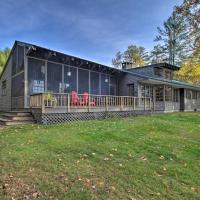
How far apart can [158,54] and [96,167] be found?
115ft

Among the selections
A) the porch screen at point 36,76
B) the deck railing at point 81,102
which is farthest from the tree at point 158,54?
the porch screen at point 36,76

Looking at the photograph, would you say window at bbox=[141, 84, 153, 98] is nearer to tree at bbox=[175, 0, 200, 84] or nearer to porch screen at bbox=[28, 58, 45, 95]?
tree at bbox=[175, 0, 200, 84]

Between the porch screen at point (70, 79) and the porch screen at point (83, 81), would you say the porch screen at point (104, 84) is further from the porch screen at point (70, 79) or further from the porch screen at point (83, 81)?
the porch screen at point (70, 79)

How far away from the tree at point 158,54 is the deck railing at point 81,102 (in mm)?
22906

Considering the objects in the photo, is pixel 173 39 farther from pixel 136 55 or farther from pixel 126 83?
pixel 126 83

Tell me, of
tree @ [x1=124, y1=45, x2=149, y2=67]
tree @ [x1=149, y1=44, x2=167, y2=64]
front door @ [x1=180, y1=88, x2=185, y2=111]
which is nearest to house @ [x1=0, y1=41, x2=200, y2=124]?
front door @ [x1=180, y1=88, x2=185, y2=111]

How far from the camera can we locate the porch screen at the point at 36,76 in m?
12.3

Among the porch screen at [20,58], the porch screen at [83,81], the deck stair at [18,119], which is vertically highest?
the porch screen at [20,58]

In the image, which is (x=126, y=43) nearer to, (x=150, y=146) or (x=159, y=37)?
(x=159, y=37)

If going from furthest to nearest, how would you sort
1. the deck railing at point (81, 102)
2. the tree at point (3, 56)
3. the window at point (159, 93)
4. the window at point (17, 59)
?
the tree at point (3, 56), the window at point (159, 93), the window at point (17, 59), the deck railing at point (81, 102)

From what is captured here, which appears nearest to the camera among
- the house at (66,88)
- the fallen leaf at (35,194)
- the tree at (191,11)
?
the fallen leaf at (35,194)

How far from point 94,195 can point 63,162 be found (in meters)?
1.43

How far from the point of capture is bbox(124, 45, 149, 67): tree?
1551 inches

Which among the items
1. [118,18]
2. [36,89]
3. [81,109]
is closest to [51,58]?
[36,89]
